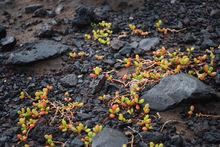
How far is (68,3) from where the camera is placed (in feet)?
25.8

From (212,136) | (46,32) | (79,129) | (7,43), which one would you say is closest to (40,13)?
(46,32)

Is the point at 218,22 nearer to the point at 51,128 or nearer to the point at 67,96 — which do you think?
the point at 67,96

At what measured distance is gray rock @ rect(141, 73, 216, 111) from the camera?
4637 millimetres

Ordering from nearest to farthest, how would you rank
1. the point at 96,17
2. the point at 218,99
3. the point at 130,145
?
the point at 130,145, the point at 218,99, the point at 96,17

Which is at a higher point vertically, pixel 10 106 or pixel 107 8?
pixel 107 8

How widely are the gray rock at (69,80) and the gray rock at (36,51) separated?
0.67 metres

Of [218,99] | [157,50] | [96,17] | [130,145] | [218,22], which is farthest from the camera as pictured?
[96,17]

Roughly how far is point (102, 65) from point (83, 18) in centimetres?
150

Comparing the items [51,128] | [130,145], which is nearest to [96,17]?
[51,128]

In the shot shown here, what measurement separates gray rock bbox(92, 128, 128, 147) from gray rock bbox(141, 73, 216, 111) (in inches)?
26.9

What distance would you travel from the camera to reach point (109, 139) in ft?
13.9

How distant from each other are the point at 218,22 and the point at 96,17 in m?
2.43

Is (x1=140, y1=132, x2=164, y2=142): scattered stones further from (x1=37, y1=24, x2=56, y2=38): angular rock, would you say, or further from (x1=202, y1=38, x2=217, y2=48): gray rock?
(x1=37, y1=24, x2=56, y2=38): angular rock

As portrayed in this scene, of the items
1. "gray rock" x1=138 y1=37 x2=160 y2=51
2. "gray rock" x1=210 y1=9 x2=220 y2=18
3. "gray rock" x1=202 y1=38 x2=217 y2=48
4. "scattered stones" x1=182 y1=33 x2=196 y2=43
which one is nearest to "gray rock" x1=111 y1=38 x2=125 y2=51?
"gray rock" x1=138 y1=37 x2=160 y2=51
